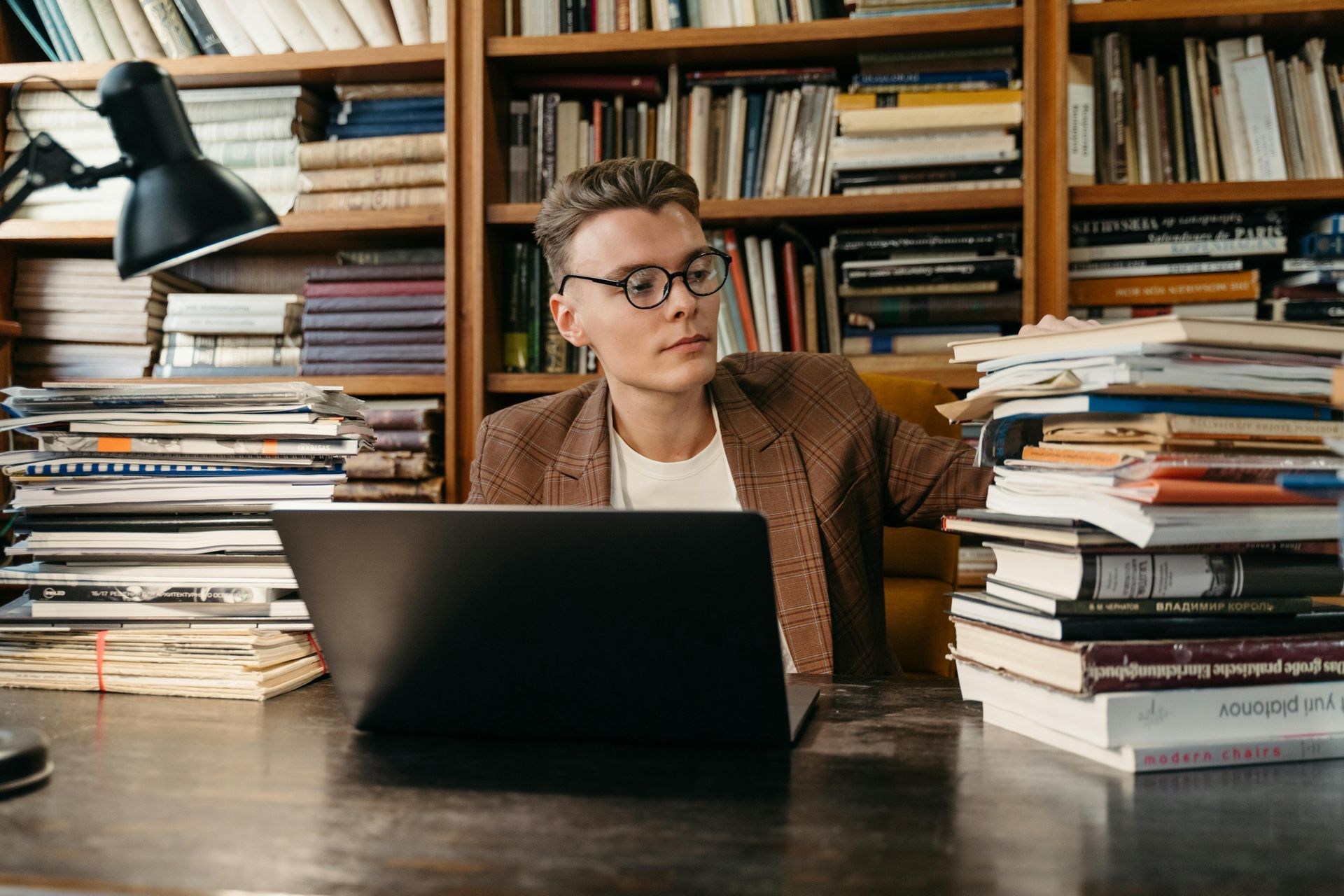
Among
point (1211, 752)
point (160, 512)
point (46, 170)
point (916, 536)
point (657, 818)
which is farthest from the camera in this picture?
point (916, 536)

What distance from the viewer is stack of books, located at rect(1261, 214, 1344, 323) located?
2.06 m

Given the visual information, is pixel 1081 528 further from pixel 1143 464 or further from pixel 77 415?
pixel 77 415

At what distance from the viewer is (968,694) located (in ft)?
2.85

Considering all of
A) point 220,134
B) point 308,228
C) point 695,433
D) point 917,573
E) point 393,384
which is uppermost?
point 220,134

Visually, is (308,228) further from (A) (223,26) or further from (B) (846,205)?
(B) (846,205)

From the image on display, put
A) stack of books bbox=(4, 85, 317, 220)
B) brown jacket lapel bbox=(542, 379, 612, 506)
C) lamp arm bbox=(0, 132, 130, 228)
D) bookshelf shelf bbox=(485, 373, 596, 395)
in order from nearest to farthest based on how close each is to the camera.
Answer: lamp arm bbox=(0, 132, 130, 228) < brown jacket lapel bbox=(542, 379, 612, 506) < bookshelf shelf bbox=(485, 373, 596, 395) < stack of books bbox=(4, 85, 317, 220)

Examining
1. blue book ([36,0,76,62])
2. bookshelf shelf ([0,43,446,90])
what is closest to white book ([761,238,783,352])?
bookshelf shelf ([0,43,446,90])

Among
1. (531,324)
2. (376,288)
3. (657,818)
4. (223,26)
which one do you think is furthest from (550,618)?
(223,26)

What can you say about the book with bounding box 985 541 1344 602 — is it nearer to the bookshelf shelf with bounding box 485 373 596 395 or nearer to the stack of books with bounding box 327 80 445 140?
the bookshelf shelf with bounding box 485 373 596 395

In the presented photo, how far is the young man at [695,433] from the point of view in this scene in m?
1.43

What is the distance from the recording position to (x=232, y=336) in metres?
2.39

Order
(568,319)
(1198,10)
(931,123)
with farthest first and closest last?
(931,123)
(1198,10)
(568,319)

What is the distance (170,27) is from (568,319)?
4.63ft

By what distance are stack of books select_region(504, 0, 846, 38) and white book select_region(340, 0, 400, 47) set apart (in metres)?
0.25
